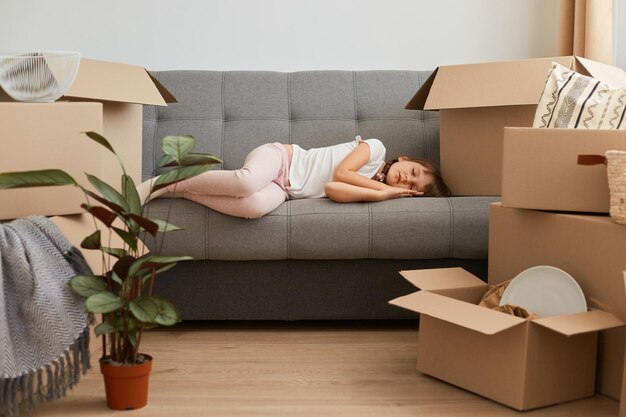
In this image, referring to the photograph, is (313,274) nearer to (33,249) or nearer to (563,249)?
(563,249)

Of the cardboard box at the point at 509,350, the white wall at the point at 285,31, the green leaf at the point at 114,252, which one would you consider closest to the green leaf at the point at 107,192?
the green leaf at the point at 114,252

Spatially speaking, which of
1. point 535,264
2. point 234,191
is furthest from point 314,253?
point 535,264

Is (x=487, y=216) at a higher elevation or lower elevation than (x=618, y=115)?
lower

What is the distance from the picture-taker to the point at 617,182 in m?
1.82

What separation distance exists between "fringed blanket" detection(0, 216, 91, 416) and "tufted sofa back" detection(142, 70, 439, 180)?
1164mm

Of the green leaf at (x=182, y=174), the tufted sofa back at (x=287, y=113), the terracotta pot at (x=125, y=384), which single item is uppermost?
the tufted sofa back at (x=287, y=113)

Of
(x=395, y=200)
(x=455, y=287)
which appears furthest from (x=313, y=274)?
(x=455, y=287)

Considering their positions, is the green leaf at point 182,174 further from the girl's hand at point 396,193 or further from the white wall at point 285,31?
the white wall at point 285,31

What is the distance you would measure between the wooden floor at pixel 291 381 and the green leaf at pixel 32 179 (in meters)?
0.54

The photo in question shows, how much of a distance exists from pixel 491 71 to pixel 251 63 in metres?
1.17

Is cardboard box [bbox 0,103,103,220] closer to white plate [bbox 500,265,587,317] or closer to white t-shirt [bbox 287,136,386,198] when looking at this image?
white t-shirt [bbox 287,136,386,198]

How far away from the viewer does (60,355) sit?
171 cm

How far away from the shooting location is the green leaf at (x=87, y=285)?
171 cm

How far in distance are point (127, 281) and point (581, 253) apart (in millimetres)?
1102
